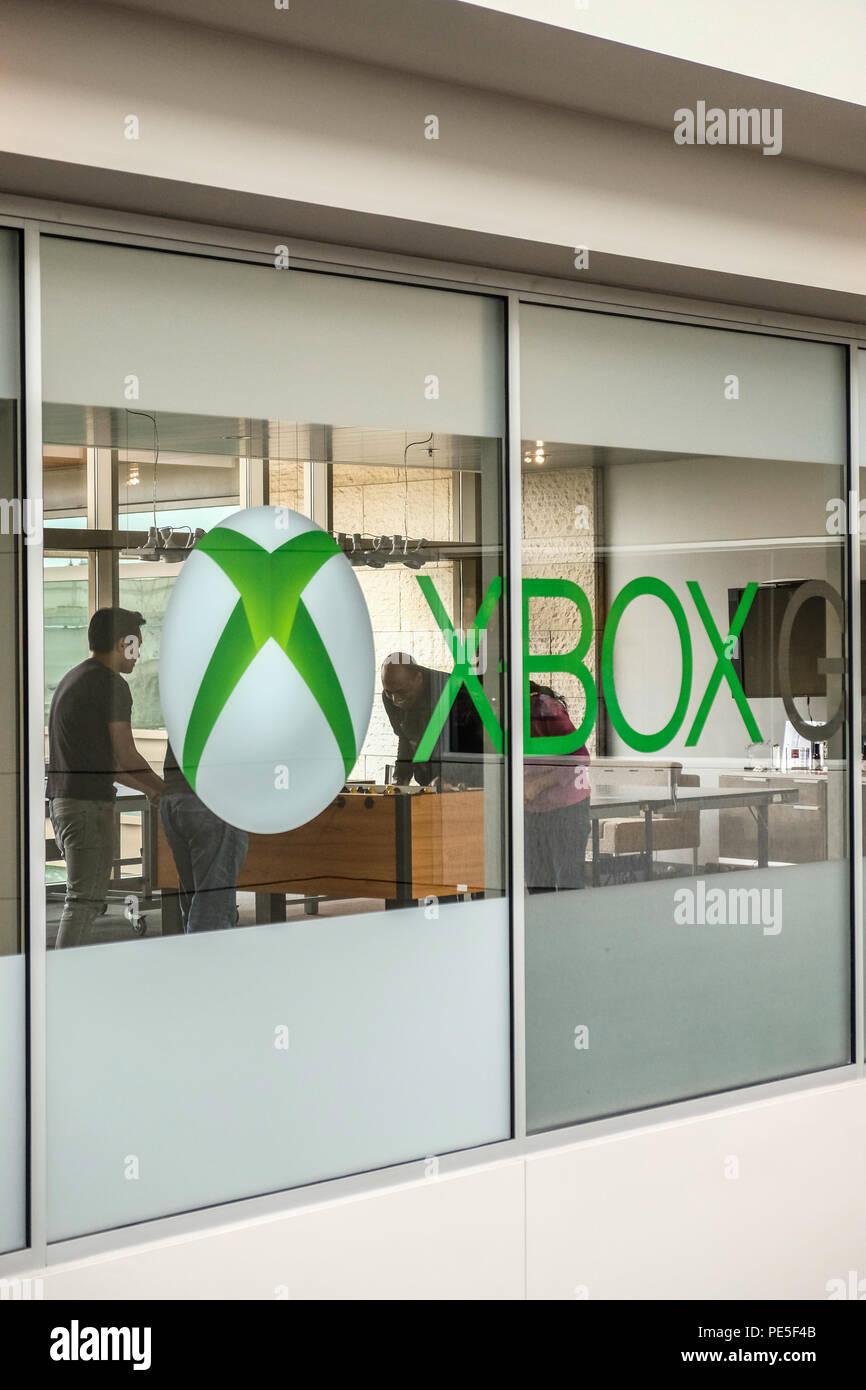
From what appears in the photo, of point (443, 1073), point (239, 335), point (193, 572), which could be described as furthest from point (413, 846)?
point (239, 335)

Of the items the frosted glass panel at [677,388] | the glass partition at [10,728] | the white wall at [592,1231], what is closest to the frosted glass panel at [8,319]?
the glass partition at [10,728]

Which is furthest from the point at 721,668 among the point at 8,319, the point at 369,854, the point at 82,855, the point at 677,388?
the point at 8,319

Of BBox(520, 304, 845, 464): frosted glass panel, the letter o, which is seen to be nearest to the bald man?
the letter o

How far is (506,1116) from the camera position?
4484mm

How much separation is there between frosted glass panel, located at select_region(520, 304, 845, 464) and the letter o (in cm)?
46

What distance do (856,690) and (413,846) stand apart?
1953 millimetres

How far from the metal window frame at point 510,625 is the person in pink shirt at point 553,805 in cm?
8

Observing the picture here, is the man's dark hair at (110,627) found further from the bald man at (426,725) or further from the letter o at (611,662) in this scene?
the letter o at (611,662)

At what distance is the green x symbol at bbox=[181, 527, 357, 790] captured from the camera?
12.8 feet

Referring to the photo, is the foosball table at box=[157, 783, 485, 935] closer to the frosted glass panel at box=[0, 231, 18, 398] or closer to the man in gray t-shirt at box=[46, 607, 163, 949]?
the man in gray t-shirt at box=[46, 607, 163, 949]

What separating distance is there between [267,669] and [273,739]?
0.63 feet

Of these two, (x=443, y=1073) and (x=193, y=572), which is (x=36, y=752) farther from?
(x=443, y=1073)

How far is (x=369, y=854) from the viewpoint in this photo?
418 centimetres

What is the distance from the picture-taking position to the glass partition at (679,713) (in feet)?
15.0
